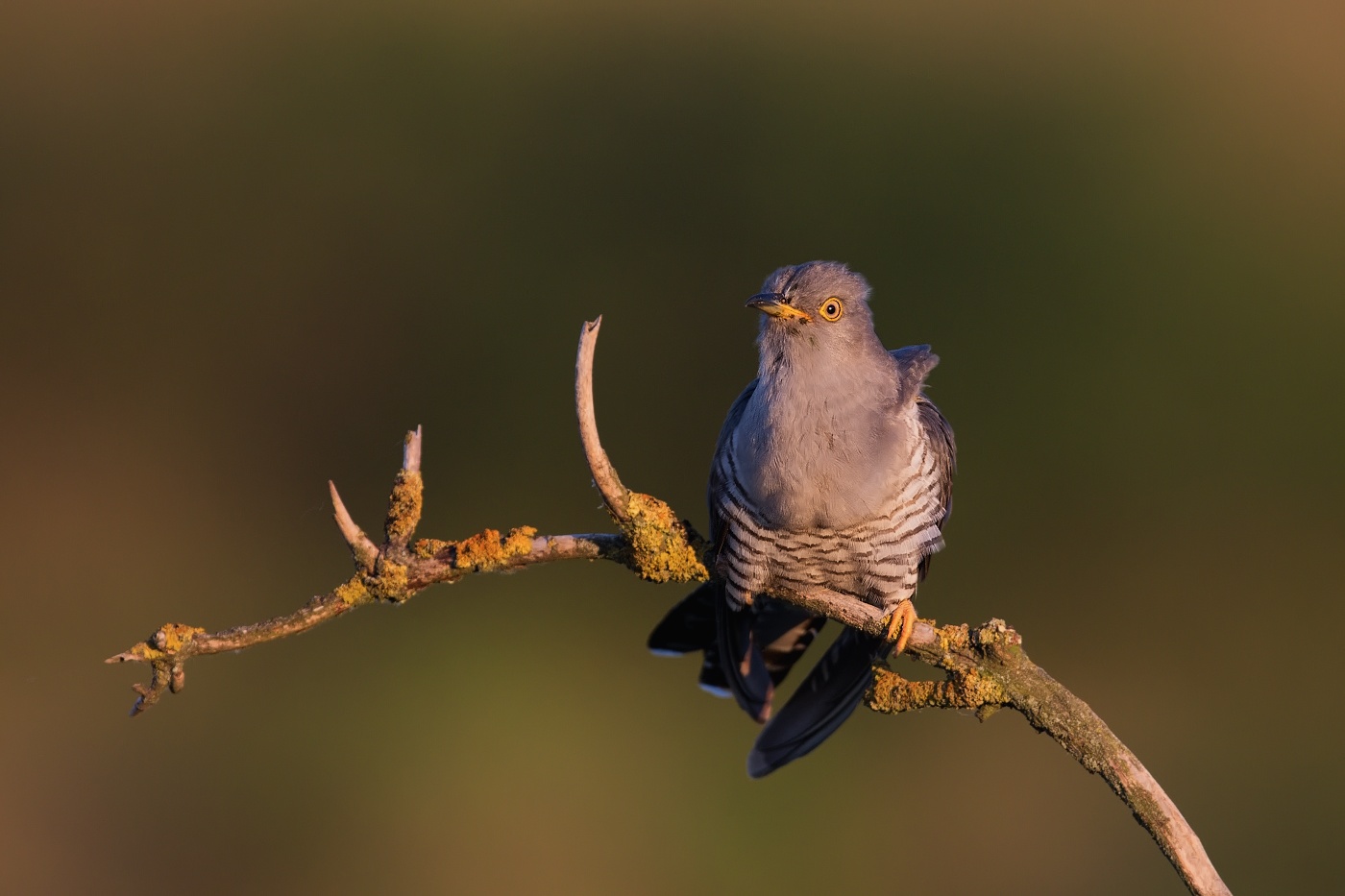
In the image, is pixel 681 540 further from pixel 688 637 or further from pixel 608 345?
pixel 608 345

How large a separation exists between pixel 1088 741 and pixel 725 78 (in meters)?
5.44

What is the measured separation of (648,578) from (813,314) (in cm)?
67

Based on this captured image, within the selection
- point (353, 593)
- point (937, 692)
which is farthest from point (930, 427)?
point (353, 593)

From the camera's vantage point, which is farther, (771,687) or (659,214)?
(659,214)

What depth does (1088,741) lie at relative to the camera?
7.02 ft

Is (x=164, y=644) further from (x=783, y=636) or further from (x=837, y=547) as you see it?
(x=783, y=636)

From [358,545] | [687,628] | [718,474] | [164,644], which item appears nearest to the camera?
[164,644]

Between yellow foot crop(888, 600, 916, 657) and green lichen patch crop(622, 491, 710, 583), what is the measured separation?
0.48m

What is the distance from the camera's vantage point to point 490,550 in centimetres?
217

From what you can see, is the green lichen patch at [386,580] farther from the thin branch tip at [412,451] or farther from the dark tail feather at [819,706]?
the dark tail feather at [819,706]

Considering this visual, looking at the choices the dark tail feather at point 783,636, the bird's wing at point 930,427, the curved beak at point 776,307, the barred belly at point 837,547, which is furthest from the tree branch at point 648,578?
the dark tail feather at point 783,636

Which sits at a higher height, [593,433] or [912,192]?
[912,192]

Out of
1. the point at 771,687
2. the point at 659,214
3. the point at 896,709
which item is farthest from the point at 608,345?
the point at 896,709

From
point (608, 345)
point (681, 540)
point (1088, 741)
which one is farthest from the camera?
point (608, 345)
